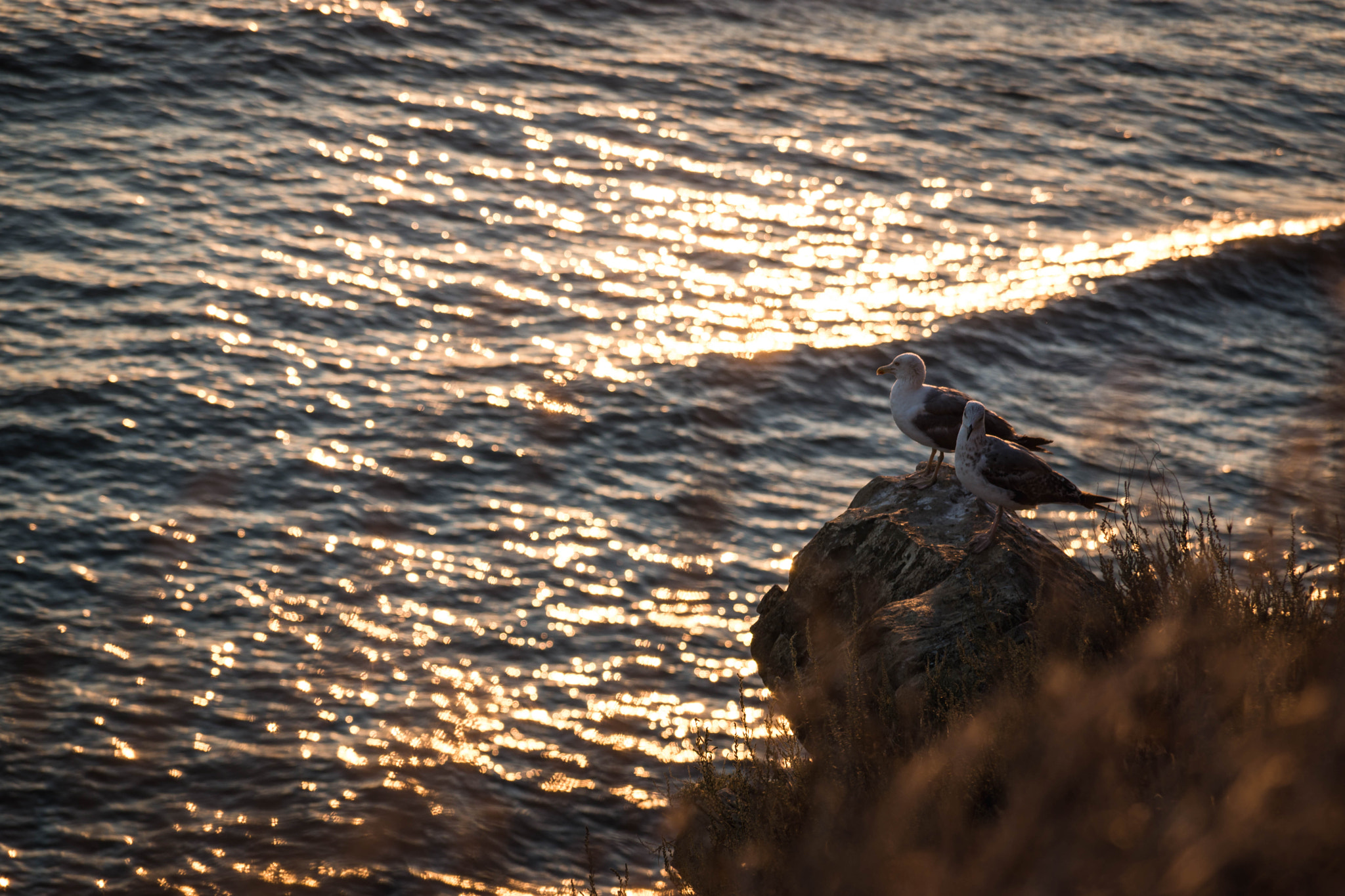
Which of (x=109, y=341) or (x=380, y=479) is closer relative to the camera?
(x=380, y=479)

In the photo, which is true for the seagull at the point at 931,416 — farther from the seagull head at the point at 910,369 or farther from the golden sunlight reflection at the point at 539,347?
the golden sunlight reflection at the point at 539,347

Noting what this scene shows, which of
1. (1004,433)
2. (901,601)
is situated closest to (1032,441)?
(1004,433)

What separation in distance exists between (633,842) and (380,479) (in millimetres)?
6135

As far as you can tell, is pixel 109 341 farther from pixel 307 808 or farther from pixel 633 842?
pixel 633 842

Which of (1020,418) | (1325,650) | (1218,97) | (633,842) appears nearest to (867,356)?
(1020,418)

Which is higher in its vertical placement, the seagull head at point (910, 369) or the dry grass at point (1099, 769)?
the seagull head at point (910, 369)

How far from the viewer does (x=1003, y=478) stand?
719cm

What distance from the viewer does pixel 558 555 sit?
41.6 ft

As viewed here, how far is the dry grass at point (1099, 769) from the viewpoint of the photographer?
4316 millimetres

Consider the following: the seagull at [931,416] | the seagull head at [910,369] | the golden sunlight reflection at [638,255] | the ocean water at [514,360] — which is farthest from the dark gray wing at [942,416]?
the golden sunlight reflection at [638,255]

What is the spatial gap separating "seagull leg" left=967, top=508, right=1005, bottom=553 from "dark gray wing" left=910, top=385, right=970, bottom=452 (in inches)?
33.3

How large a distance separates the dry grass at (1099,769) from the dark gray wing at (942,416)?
2.08m

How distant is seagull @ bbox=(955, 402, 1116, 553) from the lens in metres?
7.14

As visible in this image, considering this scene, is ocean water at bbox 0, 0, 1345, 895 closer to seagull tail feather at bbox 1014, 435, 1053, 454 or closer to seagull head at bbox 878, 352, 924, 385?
seagull head at bbox 878, 352, 924, 385
